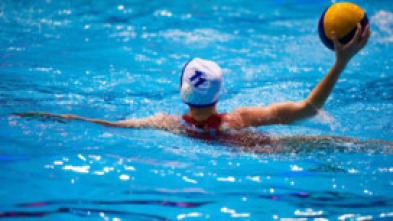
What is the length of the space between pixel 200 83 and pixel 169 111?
2022 mm

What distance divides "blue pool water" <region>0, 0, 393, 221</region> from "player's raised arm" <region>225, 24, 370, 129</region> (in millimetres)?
417

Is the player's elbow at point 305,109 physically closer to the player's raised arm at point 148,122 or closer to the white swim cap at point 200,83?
the white swim cap at point 200,83

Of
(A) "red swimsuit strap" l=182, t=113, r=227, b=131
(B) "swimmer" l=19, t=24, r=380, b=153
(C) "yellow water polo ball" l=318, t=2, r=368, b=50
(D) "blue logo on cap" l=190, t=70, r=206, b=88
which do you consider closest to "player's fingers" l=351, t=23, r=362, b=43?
(B) "swimmer" l=19, t=24, r=380, b=153

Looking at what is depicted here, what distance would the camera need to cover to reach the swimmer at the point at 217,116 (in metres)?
3.76

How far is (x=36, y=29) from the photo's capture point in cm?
970

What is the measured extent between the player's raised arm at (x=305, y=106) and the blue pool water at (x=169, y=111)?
42 centimetres

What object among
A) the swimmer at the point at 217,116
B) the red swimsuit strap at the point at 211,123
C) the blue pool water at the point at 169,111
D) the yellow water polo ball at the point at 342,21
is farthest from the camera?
the red swimsuit strap at the point at 211,123

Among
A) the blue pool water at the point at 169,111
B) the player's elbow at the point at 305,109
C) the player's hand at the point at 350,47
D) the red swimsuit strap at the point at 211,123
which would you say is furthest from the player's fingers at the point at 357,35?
the red swimsuit strap at the point at 211,123

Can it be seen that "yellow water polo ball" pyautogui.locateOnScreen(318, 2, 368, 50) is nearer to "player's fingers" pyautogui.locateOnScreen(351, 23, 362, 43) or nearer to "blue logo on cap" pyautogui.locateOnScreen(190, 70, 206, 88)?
"player's fingers" pyautogui.locateOnScreen(351, 23, 362, 43)

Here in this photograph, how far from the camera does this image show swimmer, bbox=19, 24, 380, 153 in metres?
3.76


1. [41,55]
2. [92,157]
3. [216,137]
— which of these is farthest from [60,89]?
[216,137]

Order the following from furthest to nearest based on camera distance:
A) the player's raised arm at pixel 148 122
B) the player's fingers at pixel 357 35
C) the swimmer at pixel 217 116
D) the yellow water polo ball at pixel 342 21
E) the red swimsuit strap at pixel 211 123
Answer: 1. the player's raised arm at pixel 148 122
2. the red swimsuit strap at pixel 211 123
3. the yellow water polo ball at pixel 342 21
4. the swimmer at pixel 217 116
5. the player's fingers at pixel 357 35

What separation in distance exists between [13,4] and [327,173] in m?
10.4

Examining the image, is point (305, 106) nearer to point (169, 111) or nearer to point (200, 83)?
point (200, 83)
